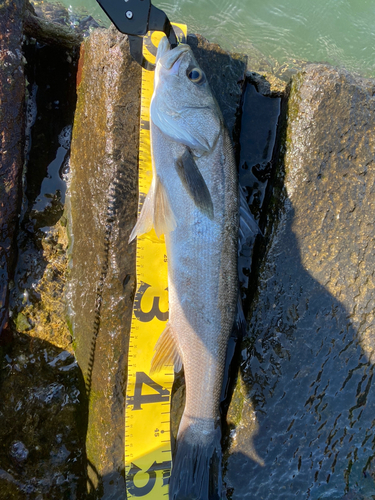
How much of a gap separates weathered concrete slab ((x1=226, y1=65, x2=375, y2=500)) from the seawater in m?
1.63

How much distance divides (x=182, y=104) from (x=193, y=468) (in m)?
3.05

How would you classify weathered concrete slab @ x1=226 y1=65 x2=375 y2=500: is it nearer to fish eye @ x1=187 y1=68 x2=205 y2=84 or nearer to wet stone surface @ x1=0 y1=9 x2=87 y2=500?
fish eye @ x1=187 y1=68 x2=205 y2=84

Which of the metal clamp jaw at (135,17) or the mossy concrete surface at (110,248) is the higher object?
the metal clamp jaw at (135,17)

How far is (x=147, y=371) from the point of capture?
9.81 feet

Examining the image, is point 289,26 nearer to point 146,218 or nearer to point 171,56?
point 171,56

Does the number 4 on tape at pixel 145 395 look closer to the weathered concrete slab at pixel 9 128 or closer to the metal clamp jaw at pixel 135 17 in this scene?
the weathered concrete slab at pixel 9 128

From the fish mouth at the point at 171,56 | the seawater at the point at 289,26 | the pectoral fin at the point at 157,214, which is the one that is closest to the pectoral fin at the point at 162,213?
the pectoral fin at the point at 157,214

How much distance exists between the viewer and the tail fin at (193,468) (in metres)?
2.80

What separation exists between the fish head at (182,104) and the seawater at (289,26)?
6.07 ft

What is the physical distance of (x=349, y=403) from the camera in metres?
3.15

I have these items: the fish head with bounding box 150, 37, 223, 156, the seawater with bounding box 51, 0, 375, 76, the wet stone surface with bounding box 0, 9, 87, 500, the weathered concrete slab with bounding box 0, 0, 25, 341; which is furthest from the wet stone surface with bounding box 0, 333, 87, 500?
the seawater with bounding box 51, 0, 375, 76

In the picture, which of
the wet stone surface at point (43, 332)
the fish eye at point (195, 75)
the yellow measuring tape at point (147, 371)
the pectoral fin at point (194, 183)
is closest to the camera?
the pectoral fin at point (194, 183)

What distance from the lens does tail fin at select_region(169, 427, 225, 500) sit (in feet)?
9.19

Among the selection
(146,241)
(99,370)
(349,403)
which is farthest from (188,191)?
(349,403)
